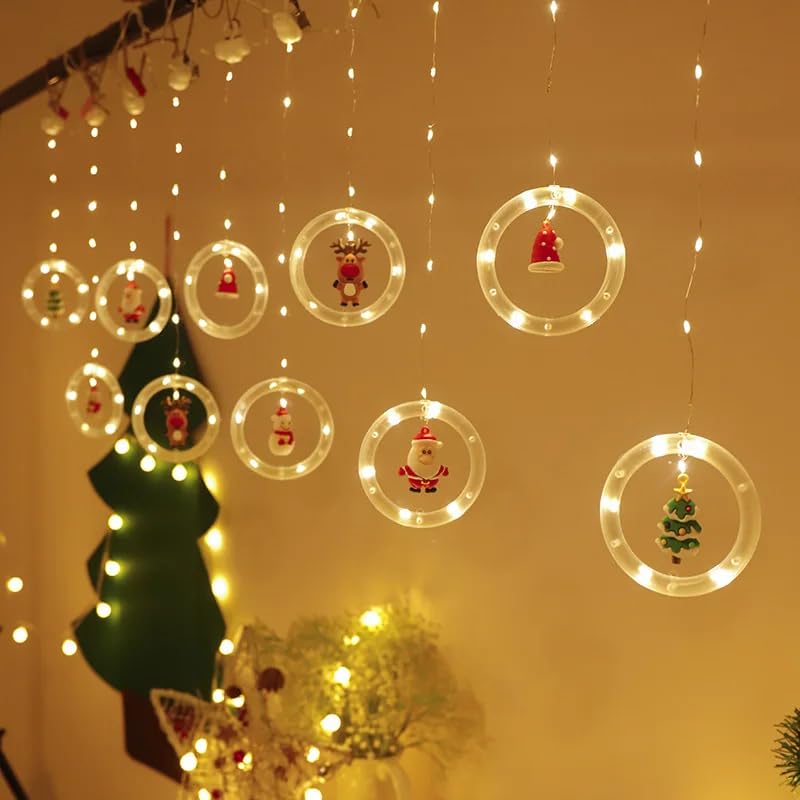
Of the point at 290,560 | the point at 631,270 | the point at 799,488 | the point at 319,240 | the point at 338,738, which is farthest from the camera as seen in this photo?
the point at 290,560

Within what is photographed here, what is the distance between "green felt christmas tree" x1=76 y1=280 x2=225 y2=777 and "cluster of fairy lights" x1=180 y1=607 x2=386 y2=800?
0.61 metres

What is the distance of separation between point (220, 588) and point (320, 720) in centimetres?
106

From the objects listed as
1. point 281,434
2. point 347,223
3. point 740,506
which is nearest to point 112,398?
point 281,434

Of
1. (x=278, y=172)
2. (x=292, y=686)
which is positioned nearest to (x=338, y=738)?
(x=292, y=686)

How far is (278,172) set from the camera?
384 cm

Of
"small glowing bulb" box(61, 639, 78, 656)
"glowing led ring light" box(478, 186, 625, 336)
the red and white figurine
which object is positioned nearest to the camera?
"glowing led ring light" box(478, 186, 625, 336)

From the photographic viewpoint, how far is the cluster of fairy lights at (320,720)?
124 inches

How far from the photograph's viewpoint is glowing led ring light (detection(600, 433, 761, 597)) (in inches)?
71.1

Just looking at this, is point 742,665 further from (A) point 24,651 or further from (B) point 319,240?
(A) point 24,651

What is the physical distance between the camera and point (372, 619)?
342cm

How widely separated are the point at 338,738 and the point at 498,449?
3.39 feet

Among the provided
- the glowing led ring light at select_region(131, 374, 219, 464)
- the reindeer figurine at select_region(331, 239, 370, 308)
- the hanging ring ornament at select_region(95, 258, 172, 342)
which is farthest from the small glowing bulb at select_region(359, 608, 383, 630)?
the reindeer figurine at select_region(331, 239, 370, 308)

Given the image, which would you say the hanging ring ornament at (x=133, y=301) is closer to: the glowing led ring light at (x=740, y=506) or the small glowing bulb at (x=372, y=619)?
the small glowing bulb at (x=372, y=619)

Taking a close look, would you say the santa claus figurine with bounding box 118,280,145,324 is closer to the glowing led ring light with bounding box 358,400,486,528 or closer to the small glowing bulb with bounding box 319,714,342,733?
the glowing led ring light with bounding box 358,400,486,528
